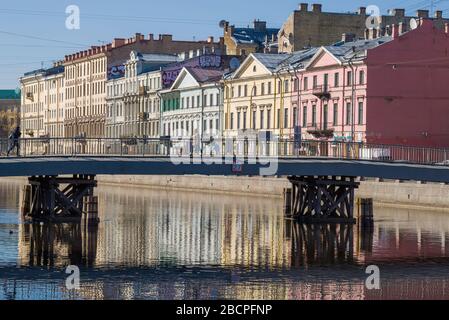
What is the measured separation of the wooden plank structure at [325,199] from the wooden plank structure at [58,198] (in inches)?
388

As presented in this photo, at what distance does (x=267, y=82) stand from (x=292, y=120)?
5002 mm

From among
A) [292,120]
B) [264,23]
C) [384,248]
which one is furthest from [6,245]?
[264,23]

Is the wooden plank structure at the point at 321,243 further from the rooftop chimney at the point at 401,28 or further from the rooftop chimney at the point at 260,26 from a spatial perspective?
the rooftop chimney at the point at 260,26

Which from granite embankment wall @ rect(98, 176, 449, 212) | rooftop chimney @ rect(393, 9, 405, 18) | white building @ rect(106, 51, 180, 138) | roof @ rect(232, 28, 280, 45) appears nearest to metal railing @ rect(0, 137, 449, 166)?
granite embankment wall @ rect(98, 176, 449, 212)

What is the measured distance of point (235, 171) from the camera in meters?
54.0

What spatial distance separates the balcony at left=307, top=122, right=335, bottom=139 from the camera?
93.2 m

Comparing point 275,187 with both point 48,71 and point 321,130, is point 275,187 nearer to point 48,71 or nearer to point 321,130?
point 321,130

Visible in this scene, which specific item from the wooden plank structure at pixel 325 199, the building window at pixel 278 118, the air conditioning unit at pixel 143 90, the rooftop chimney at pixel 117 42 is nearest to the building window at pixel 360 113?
the building window at pixel 278 118

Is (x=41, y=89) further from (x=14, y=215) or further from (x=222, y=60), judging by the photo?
(x=14, y=215)

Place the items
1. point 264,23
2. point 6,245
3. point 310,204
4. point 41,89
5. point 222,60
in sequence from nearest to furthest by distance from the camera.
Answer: point 6,245 < point 310,204 < point 222,60 < point 264,23 < point 41,89

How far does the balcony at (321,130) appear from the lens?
306 feet

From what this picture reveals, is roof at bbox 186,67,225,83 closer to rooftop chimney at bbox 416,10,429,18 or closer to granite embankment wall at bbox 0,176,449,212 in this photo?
granite embankment wall at bbox 0,176,449,212
